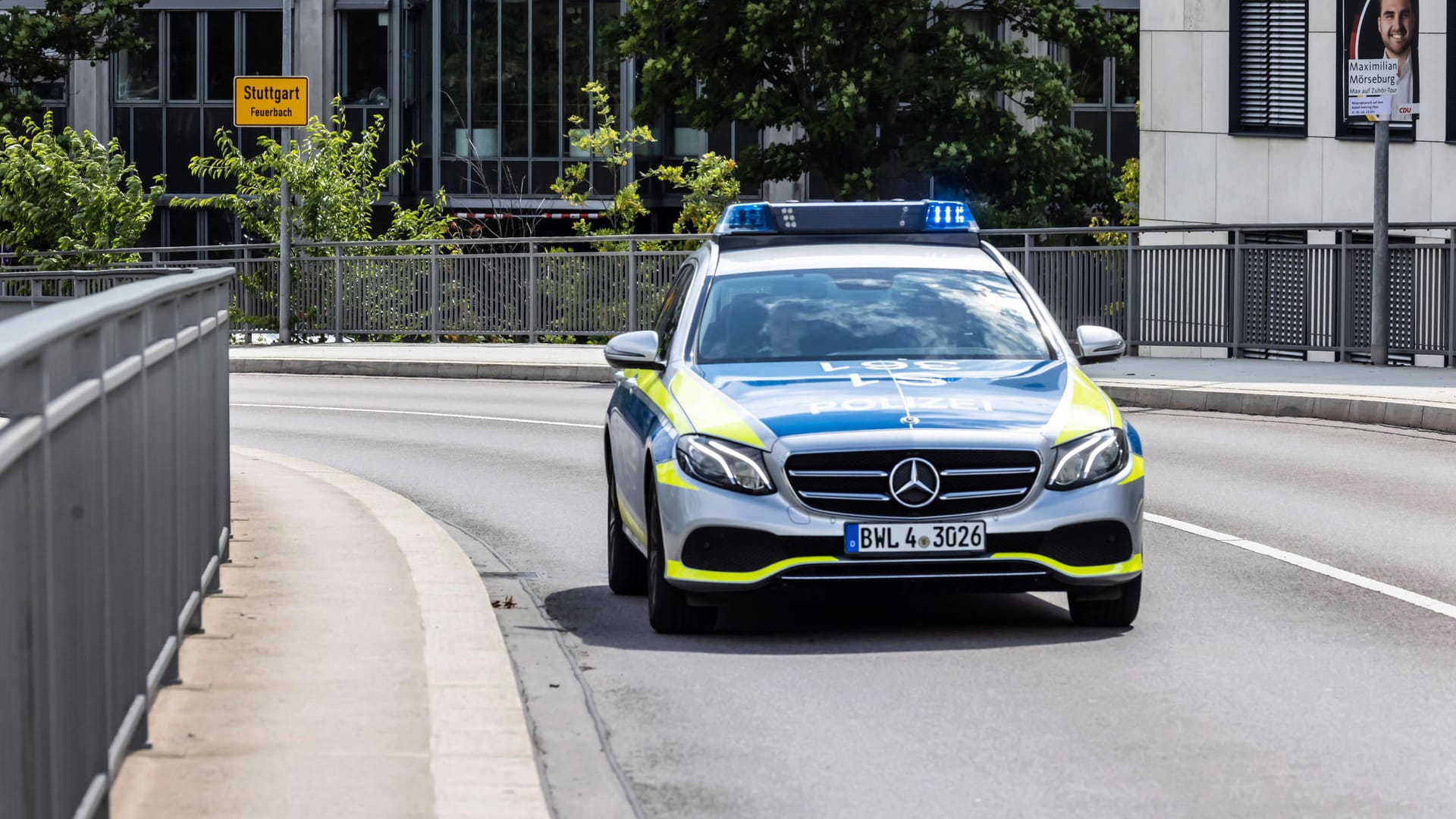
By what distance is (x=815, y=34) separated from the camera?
35.5 metres

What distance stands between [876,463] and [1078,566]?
823 millimetres

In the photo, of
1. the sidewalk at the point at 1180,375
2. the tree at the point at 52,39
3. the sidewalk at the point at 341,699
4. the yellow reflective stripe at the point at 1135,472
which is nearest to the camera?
the sidewalk at the point at 341,699

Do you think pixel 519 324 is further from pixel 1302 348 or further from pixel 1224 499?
pixel 1224 499

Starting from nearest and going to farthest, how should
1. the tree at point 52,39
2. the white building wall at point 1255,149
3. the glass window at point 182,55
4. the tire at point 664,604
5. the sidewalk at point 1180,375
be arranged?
the tire at point 664,604 < the sidewalk at point 1180,375 < the white building wall at point 1255,149 < the tree at point 52,39 < the glass window at point 182,55

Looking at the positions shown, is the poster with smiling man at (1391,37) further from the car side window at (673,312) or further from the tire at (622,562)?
the tire at (622,562)

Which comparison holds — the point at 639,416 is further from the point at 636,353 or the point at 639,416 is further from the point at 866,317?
the point at 866,317

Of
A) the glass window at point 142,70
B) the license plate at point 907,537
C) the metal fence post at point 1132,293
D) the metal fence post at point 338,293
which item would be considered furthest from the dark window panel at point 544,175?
the license plate at point 907,537

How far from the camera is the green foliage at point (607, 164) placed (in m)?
38.5

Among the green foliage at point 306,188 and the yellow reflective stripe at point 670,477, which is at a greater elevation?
the green foliage at point 306,188

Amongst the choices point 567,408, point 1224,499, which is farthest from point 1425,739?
point 567,408

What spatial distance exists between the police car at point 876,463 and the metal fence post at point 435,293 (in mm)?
23057

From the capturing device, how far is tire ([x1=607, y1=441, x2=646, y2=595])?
9.70m

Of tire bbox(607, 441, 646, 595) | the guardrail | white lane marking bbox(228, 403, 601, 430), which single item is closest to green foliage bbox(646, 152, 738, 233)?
white lane marking bbox(228, 403, 601, 430)

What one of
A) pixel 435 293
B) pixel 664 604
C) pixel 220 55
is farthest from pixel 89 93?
pixel 664 604
